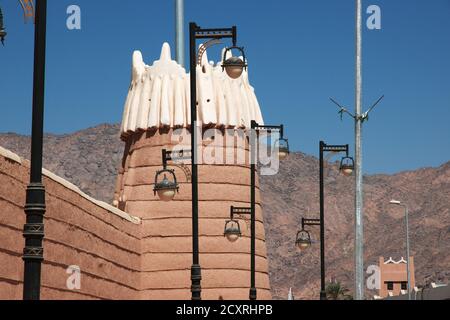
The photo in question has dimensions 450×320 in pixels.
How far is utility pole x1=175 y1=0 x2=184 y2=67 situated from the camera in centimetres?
5646

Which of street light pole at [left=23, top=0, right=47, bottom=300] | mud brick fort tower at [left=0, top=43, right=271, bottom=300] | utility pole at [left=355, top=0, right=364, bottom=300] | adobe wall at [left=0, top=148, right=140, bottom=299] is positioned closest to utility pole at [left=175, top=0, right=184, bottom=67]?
mud brick fort tower at [left=0, top=43, right=271, bottom=300]

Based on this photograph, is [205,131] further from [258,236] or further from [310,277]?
[310,277]

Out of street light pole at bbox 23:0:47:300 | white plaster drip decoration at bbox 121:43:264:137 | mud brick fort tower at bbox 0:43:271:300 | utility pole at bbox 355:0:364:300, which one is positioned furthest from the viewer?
white plaster drip decoration at bbox 121:43:264:137

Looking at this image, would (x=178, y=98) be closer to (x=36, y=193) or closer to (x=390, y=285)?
(x=36, y=193)

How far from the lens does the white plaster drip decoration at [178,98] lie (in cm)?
4928

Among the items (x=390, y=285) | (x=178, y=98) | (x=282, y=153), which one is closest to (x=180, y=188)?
(x=178, y=98)

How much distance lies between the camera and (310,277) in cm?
18988

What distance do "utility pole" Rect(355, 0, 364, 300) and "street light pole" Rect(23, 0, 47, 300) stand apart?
19.7 meters

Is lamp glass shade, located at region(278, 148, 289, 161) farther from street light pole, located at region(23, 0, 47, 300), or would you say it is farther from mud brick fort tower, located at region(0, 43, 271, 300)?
street light pole, located at region(23, 0, 47, 300)

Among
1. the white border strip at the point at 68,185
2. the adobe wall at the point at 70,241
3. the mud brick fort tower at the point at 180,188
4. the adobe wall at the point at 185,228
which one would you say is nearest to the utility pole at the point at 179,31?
the mud brick fort tower at the point at 180,188

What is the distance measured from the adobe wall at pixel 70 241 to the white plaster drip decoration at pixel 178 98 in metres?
5.22

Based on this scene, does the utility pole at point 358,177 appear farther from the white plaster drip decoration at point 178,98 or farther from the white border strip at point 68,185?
the white plaster drip decoration at point 178,98
